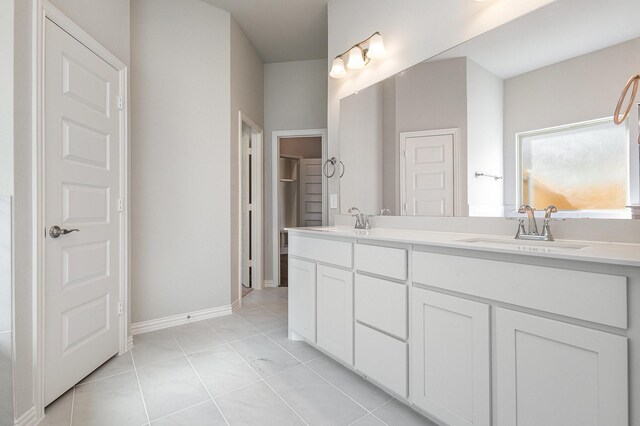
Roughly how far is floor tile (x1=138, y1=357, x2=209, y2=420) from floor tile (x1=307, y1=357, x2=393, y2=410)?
685mm

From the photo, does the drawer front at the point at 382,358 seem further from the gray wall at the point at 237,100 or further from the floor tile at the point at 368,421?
the gray wall at the point at 237,100

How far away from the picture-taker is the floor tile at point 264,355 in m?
2.01

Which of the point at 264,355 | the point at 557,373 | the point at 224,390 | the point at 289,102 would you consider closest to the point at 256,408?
the point at 224,390

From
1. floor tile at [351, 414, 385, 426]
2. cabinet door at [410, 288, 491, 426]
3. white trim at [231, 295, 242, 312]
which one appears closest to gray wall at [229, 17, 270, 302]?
white trim at [231, 295, 242, 312]

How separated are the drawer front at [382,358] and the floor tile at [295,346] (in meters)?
0.50

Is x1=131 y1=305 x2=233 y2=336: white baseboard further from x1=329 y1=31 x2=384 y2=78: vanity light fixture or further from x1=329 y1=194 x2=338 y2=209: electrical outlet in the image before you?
x1=329 y1=31 x2=384 y2=78: vanity light fixture

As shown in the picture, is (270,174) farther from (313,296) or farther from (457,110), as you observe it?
(457,110)

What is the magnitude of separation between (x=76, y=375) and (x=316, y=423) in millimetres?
1394

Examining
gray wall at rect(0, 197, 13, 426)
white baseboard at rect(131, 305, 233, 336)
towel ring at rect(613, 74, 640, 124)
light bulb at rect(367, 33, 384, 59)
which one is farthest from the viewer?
white baseboard at rect(131, 305, 233, 336)

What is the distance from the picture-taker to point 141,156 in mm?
2621

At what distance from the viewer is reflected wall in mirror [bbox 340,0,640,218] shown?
4.06 ft

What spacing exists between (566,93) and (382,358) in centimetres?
146

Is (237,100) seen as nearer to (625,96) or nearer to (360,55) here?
(360,55)

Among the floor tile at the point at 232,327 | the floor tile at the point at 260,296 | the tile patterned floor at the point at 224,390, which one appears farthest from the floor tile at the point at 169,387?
the floor tile at the point at 260,296
